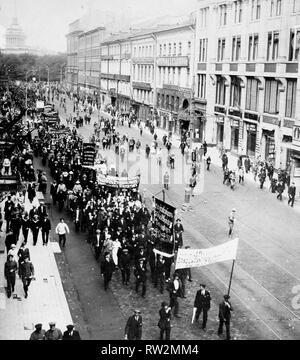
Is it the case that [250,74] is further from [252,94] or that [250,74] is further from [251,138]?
[251,138]

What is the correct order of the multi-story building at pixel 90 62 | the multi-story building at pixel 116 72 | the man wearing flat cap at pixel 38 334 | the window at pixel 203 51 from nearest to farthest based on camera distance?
the man wearing flat cap at pixel 38 334 < the window at pixel 203 51 < the multi-story building at pixel 90 62 < the multi-story building at pixel 116 72

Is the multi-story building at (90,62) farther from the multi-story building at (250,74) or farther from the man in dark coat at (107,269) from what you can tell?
the man in dark coat at (107,269)

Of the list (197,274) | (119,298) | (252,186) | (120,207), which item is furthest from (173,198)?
(119,298)

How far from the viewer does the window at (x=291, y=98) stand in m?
42.7

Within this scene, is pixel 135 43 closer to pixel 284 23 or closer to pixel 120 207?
pixel 284 23

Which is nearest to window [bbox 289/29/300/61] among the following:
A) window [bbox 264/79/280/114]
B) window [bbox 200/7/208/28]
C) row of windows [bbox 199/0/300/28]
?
row of windows [bbox 199/0/300/28]

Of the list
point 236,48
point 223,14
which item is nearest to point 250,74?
point 236,48

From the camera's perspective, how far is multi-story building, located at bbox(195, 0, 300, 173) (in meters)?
43.6

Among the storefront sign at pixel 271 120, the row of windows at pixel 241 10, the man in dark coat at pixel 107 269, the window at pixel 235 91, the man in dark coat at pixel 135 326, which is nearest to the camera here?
the man in dark coat at pixel 135 326

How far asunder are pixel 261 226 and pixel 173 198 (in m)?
7.56

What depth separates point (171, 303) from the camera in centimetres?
1725

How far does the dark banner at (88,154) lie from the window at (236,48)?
70.2 feet

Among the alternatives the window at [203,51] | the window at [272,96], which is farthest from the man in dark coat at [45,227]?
the window at [203,51]

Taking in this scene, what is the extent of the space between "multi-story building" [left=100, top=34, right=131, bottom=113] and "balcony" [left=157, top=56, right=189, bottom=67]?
574 inches
